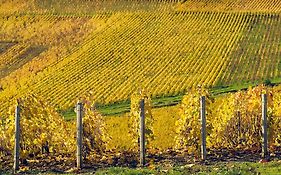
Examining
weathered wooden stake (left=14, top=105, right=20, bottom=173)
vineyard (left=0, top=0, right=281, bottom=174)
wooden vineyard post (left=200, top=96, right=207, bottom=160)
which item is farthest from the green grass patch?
weathered wooden stake (left=14, top=105, right=20, bottom=173)

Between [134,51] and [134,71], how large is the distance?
9.25 metres

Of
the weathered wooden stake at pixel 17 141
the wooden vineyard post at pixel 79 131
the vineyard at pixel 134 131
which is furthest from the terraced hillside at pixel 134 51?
the wooden vineyard post at pixel 79 131

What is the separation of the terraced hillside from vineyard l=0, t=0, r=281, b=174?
12 centimetres

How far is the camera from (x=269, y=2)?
9975 cm

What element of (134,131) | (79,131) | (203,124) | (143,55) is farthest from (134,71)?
(79,131)

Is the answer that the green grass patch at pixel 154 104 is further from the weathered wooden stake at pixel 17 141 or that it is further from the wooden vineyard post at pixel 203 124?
the weathered wooden stake at pixel 17 141

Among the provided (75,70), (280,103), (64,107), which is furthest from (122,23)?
(280,103)

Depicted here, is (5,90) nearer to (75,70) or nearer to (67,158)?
(75,70)

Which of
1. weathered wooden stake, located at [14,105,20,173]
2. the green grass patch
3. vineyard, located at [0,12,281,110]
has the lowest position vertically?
weathered wooden stake, located at [14,105,20,173]

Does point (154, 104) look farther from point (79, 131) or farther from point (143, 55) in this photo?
point (79, 131)

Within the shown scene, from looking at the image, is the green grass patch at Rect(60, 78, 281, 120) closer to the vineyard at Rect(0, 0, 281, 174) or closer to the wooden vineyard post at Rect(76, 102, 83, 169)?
the vineyard at Rect(0, 0, 281, 174)

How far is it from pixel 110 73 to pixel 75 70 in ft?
14.3

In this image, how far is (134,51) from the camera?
230 feet

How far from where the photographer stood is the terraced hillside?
55.8 meters
